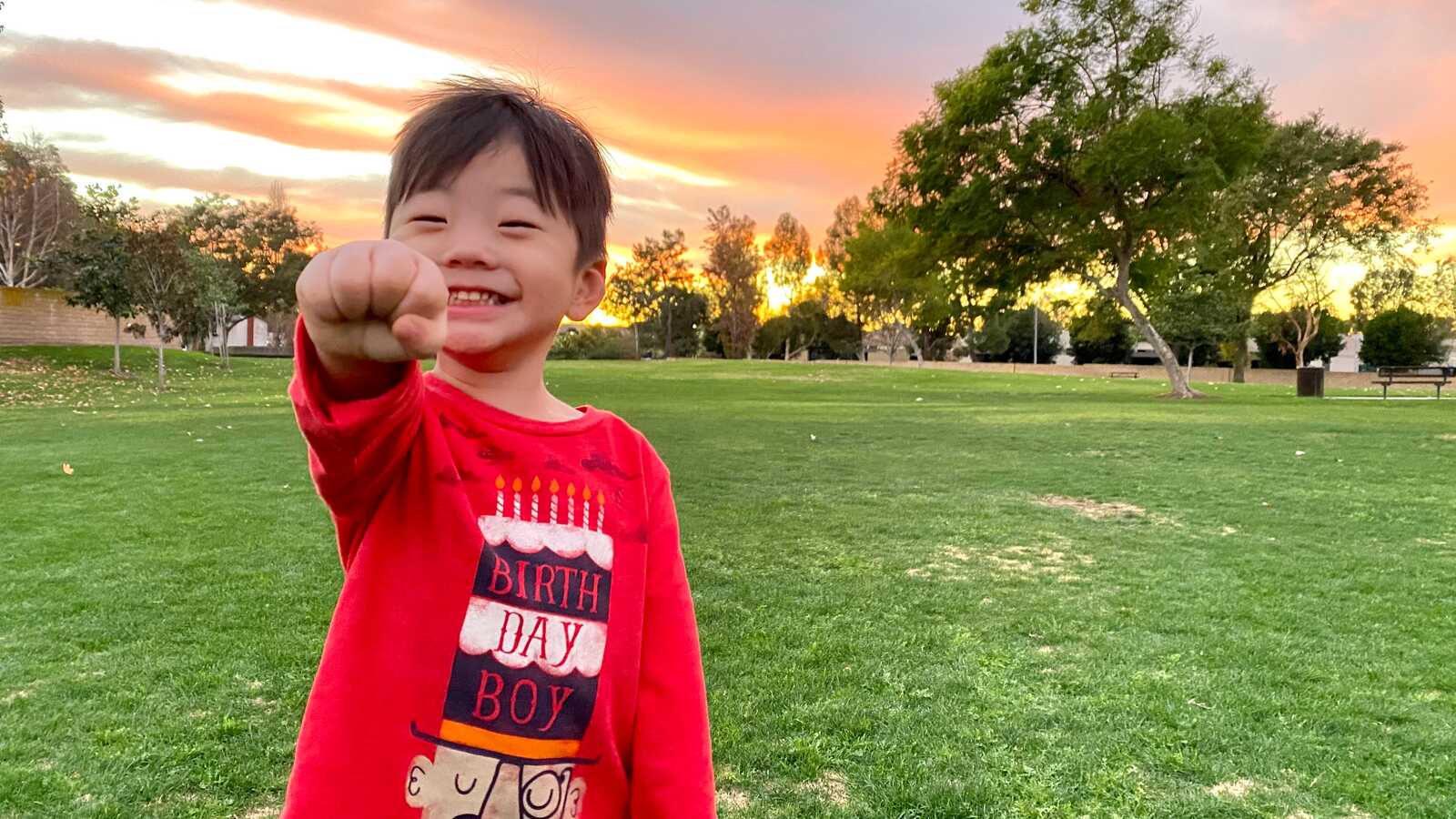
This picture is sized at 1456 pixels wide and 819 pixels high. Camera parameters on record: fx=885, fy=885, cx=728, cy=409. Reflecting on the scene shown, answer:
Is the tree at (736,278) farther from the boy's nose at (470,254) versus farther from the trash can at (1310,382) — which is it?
the boy's nose at (470,254)

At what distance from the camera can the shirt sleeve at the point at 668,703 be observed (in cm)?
139

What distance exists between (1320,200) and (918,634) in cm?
3921

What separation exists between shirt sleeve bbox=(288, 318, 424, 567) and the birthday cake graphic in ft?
0.54

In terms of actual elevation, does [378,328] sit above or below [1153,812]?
above

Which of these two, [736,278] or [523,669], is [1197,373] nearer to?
[736,278]

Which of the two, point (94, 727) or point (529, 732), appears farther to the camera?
point (94, 727)

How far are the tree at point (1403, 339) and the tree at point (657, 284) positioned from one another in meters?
50.5

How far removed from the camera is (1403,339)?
46312 mm

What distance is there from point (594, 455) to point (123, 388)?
29.0 metres

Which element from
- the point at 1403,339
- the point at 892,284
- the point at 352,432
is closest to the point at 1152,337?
the point at 352,432

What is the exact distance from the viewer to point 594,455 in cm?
139

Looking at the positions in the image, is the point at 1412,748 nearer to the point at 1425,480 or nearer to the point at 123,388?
the point at 1425,480

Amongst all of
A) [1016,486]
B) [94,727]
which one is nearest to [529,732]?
[94,727]

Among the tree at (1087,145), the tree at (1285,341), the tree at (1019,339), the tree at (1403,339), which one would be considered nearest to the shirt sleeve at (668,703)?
the tree at (1087,145)
